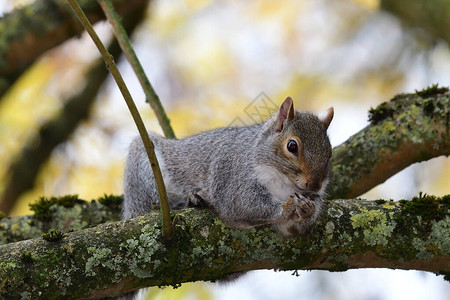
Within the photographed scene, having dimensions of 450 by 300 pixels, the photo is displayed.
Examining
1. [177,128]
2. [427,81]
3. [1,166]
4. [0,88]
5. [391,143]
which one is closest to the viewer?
[391,143]

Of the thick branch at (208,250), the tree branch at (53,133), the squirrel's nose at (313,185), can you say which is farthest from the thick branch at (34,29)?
the squirrel's nose at (313,185)

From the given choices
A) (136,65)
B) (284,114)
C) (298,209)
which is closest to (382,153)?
(284,114)

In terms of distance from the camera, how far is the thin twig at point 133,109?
2.52 meters

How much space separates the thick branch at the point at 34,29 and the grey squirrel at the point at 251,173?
→ 190cm

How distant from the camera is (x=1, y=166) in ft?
21.3

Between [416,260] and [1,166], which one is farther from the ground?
[1,166]

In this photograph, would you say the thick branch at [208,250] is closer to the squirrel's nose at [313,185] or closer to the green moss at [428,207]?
the green moss at [428,207]

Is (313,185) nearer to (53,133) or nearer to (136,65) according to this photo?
(136,65)

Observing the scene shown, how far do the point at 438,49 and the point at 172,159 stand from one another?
3.13 metres

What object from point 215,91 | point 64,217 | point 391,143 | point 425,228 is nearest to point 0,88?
point 64,217

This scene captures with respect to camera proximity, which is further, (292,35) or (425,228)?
(292,35)

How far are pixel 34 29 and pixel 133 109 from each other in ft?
11.5

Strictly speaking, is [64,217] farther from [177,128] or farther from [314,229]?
[177,128]

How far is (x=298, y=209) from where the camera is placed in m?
3.28
